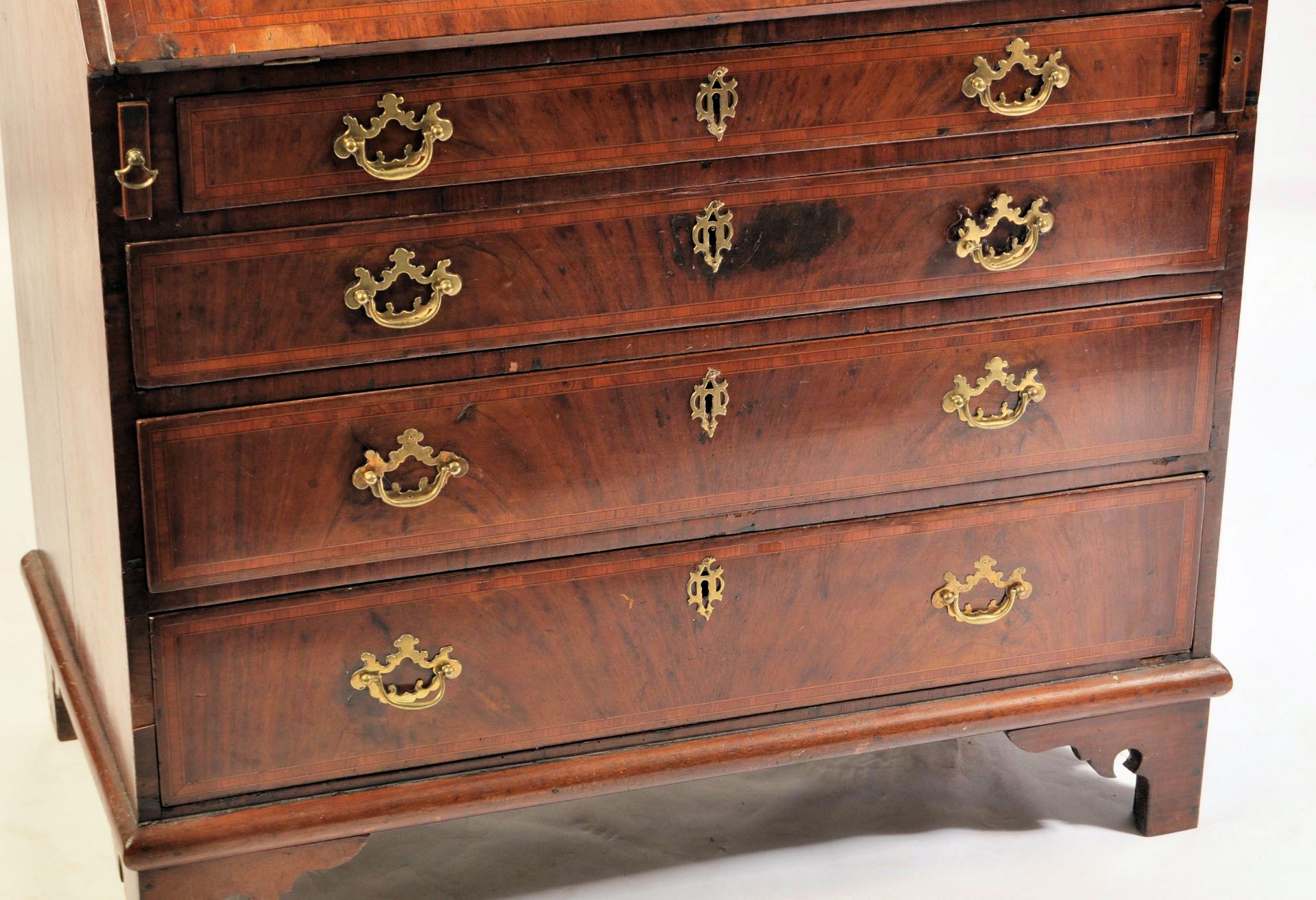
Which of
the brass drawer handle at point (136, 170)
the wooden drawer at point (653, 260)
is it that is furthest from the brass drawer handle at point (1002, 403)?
the brass drawer handle at point (136, 170)

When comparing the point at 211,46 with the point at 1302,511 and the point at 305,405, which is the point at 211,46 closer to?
the point at 305,405

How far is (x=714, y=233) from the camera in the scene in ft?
7.32

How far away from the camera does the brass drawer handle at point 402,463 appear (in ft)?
7.15

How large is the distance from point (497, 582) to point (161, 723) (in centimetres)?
43

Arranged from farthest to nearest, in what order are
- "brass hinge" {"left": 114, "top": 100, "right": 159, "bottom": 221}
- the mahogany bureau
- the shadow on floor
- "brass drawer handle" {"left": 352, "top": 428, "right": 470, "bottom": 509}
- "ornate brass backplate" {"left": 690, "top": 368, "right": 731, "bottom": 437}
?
the shadow on floor < "ornate brass backplate" {"left": 690, "top": 368, "right": 731, "bottom": 437} < "brass drawer handle" {"left": 352, "top": 428, "right": 470, "bottom": 509} < the mahogany bureau < "brass hinge" {"left": 114, "top": 100, "right": 159, "bottom": 221}

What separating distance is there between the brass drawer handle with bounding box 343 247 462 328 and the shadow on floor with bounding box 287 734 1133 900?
0.87 metres

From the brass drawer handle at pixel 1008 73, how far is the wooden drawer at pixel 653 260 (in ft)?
0.23

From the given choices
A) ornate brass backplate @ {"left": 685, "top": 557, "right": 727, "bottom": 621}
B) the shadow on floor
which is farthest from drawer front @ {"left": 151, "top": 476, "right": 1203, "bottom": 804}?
the shadow on floor

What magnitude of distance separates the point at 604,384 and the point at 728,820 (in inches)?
31.1

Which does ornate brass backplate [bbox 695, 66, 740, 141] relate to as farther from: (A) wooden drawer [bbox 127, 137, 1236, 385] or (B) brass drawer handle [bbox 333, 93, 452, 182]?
(B) brass drawer handle [bbox 333, 93, 452, 182]

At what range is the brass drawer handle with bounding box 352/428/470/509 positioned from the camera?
2.18 metres

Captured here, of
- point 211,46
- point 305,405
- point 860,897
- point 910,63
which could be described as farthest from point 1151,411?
point 211,46

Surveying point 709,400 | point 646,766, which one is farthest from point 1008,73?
point 646,766

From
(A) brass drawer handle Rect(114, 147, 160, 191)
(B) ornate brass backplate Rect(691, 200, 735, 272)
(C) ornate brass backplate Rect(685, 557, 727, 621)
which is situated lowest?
(C) ornate brass backplate Rect(685, 557, 727, 621)
